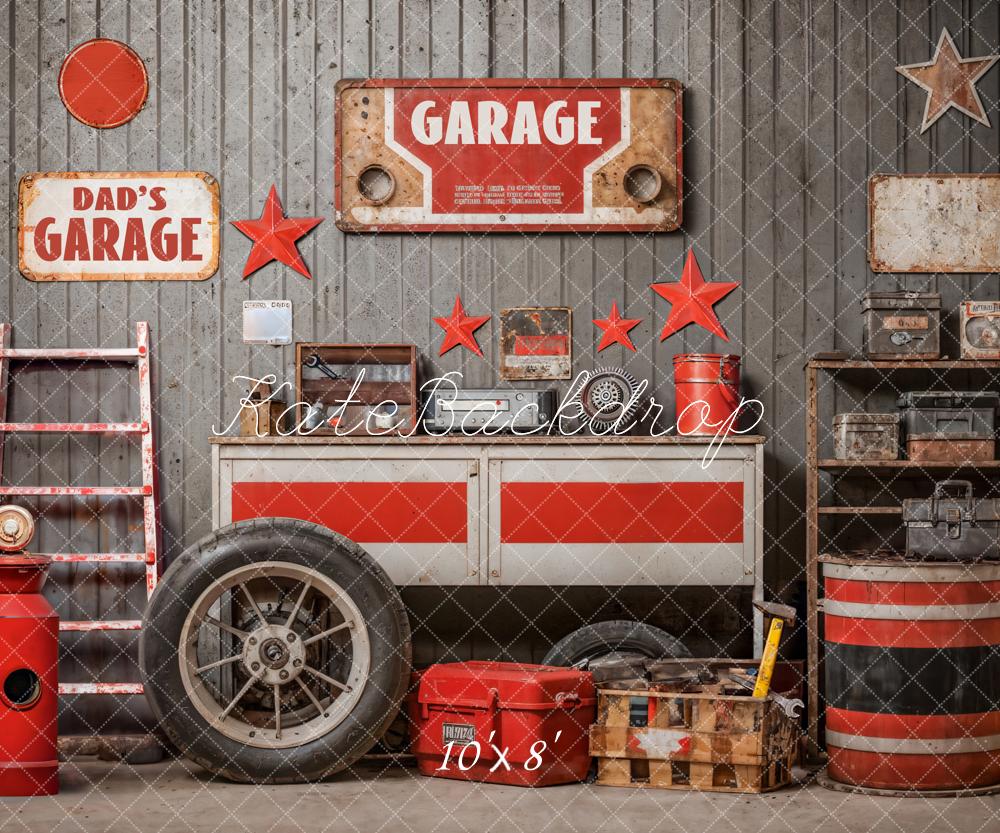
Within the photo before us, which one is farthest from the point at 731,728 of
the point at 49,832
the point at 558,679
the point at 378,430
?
the point at 49,832

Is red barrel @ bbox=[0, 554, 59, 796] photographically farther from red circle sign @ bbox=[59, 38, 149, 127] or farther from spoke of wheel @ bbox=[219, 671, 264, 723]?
red circle sign @ bbox=[59, 38, 149, 127]

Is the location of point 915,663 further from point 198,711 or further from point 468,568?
point 198,711

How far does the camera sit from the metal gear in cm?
469

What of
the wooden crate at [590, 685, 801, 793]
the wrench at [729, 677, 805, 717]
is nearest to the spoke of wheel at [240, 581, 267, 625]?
the wooden crate at [590, 685, 801, 793]

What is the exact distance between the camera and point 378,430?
15.1 ft

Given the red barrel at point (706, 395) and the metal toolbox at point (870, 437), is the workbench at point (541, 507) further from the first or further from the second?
the metal toolbox at point (870, 437)

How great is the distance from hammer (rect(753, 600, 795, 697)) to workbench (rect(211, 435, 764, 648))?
233 mm

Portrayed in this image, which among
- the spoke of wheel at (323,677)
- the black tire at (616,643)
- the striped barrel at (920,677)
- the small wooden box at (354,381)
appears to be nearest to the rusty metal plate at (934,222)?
the striped barrel at (920,677)

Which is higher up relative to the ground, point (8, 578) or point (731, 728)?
point (8, 578)

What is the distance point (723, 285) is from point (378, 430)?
1458 mm

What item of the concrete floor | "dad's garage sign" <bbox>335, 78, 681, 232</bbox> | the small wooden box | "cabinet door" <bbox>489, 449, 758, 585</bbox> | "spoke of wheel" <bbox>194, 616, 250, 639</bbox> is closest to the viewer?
the concrete floor

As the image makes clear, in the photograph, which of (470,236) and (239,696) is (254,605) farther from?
(470,236)

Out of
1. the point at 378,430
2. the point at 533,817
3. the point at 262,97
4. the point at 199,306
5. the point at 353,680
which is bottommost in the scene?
the point at 533,817
